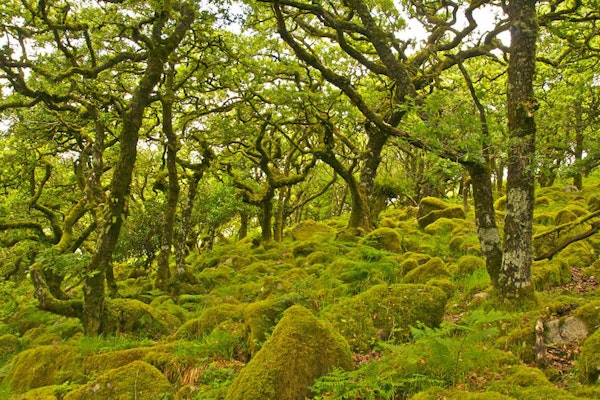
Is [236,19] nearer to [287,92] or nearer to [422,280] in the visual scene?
[287,92]

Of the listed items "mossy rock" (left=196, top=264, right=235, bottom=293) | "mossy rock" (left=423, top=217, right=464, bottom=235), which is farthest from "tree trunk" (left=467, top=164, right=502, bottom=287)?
"mossy rock" (left=196, top=264, right=235, bottom=293)

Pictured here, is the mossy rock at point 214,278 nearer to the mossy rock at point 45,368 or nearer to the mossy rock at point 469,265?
the mossy rock at point 45,368

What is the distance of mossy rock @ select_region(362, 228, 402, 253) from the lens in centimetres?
1307

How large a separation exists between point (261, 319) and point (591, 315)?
469cm

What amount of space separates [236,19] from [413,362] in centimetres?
870

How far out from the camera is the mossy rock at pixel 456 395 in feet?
11.8

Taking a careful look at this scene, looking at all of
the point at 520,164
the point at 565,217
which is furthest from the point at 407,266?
the point at 565,217

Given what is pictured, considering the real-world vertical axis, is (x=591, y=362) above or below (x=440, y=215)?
below

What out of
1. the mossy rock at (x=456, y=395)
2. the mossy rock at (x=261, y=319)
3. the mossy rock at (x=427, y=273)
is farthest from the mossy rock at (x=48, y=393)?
the mossy rock at (x=427, y=273)

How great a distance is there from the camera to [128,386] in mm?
5359

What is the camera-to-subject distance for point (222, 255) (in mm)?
18016

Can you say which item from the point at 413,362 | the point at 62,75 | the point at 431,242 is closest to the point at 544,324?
the point at 413,362

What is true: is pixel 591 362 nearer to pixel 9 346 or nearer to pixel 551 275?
pixel 551 275

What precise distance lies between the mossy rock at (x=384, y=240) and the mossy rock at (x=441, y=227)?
2.12 m
